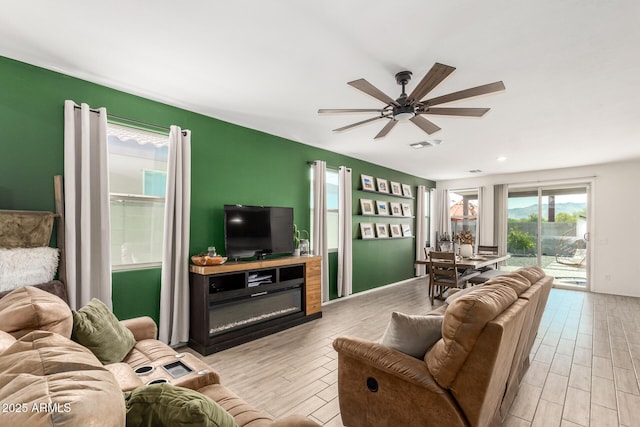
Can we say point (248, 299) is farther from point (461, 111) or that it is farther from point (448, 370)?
point (461, 111)

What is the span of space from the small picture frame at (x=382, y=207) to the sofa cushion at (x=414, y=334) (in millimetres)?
4670

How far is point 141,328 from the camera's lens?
2.40 meters

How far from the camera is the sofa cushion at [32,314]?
4.58 feet

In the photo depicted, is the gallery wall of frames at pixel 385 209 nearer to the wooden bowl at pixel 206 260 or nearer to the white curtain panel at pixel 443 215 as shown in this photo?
the white curtain panel at pixel 443 215

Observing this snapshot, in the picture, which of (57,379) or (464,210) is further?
(464,210)

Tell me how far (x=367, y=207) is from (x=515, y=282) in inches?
162

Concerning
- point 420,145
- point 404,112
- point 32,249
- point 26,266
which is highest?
point 420,145

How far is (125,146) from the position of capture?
3141 millimetres

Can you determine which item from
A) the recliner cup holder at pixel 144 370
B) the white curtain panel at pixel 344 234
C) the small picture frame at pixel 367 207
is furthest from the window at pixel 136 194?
the small picture frame at pixel 367 207

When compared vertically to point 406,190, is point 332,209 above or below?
below

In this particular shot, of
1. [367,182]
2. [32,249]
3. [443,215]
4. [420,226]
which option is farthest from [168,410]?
[443,215]

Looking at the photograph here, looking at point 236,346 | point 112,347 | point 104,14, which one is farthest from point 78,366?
point 236,346

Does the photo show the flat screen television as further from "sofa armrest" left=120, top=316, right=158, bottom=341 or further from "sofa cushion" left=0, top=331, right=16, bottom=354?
"sofa cushion" left=0, top=331, right=16, bottom=354

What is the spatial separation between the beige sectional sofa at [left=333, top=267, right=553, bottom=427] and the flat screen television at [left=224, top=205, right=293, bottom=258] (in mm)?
2090
